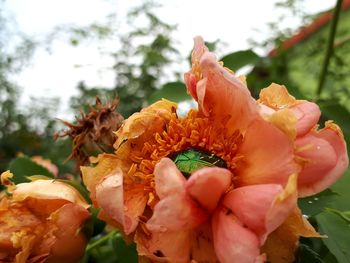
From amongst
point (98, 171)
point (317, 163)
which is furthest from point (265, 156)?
point (98, 171)

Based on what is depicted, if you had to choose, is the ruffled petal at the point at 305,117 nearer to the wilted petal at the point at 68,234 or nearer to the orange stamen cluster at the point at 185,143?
the orange stamen cluster at the point at 185,143

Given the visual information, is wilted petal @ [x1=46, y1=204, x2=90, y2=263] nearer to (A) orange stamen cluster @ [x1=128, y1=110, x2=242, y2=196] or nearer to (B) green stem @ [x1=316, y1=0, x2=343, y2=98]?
(A) orange stamen cluster @ [x1=128, y1=110, x2=242, y2=196]

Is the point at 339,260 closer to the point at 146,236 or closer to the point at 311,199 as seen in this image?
the point at 311,199

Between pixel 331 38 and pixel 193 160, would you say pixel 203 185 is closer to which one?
pixel 193 160

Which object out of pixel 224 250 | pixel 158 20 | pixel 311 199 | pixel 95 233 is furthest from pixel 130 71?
pixel 224 250

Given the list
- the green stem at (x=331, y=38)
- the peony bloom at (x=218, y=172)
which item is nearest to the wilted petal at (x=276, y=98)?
the peony bloom at (x=218, y=172)
